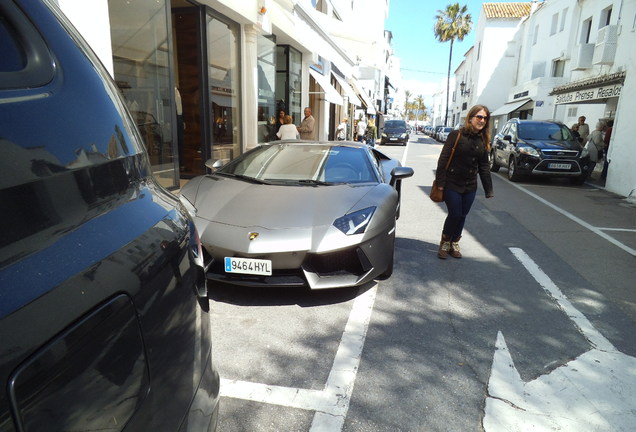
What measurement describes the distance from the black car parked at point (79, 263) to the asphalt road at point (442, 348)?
1.21m

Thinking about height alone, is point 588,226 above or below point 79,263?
below

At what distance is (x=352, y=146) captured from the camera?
4.93 meters

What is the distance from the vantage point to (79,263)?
0.82 m

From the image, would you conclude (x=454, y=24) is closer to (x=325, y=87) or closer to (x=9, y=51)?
(x=325, y=87)

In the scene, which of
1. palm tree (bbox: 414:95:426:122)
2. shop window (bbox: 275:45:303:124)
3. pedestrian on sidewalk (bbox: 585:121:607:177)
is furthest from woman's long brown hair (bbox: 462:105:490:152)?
palm tree (bbox: 414:95:426:122)

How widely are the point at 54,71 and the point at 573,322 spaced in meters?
3.74

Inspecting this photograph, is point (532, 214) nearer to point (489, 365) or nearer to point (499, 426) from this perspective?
point (489, 365)

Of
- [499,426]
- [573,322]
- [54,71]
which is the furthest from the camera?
[573,322]

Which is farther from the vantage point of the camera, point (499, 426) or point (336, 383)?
point (336, 383)

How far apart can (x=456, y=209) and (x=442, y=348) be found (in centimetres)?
225

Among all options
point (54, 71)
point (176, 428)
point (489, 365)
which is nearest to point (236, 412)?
point (176, 428)

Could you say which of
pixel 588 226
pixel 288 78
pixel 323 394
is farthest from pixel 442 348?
pixel 288 78

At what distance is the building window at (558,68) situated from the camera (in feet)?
76.6

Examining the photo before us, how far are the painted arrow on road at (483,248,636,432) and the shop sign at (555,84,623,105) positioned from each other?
11.1 meters
